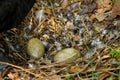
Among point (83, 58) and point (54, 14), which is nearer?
point (83, 58)

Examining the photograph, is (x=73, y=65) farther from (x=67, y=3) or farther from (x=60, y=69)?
(x=67, y=3)

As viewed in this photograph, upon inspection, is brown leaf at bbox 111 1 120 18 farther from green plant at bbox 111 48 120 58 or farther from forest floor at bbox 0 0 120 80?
green plant at bbox 111 48 120 58

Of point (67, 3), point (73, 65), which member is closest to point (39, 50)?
point (73, 65)

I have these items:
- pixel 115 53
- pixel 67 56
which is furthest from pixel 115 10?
pixel 67 56

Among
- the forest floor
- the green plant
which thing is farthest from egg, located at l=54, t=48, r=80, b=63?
the green plant

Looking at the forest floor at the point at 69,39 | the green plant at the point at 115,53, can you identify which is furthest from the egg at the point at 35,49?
the green plant at the point at 115,53

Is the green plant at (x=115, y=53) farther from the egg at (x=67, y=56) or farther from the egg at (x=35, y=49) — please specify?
the egg at (x=35, y=49)
